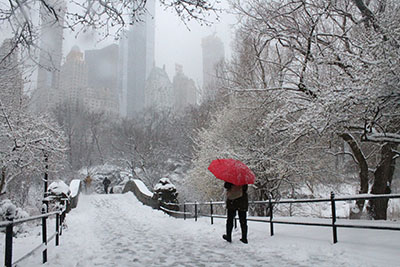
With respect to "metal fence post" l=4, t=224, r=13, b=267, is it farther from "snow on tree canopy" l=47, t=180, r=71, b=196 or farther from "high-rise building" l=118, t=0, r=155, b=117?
"snow on tree canopy" l=47, t=180, r=71, b=196

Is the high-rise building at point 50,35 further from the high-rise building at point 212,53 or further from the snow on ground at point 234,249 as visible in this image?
the high-rise building at point 212,53

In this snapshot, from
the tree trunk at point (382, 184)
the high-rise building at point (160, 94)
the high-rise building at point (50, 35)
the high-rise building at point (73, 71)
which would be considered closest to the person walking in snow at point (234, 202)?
the high-rise building at point (50, 35)

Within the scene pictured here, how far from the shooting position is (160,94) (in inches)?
1873

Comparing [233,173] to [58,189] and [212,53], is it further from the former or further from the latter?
[212,53]

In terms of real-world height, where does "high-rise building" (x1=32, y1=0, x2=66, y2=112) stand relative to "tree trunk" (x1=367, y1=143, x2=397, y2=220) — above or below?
above

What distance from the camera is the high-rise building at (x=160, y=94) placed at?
44.1 metres

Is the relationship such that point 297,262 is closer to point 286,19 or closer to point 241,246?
point 241,246

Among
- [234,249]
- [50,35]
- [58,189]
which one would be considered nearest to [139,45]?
[50,35]

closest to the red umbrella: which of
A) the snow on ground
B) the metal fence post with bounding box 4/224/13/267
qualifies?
the snow on ground

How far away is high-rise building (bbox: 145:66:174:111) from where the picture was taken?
145 feet

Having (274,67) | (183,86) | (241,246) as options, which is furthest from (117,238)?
(183,86)

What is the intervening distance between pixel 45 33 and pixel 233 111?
1203 cm

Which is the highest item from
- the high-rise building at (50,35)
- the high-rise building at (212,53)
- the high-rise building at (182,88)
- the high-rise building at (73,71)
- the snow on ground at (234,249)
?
the high-rise building at (182,88)

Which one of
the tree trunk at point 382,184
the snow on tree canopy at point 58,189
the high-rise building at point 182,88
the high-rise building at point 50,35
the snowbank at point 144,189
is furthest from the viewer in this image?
the high-rise building at point 182,88
